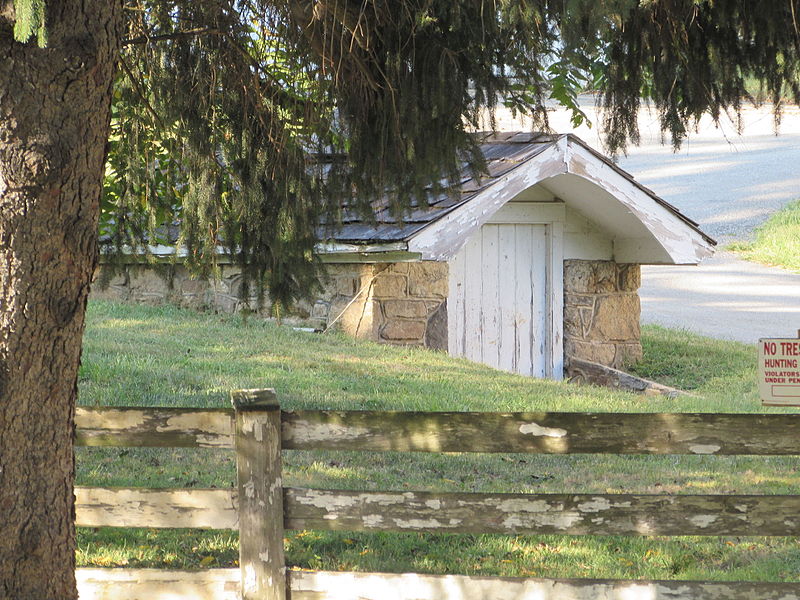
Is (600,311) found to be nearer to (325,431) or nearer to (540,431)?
(540,431)

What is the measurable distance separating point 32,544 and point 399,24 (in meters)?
3.10

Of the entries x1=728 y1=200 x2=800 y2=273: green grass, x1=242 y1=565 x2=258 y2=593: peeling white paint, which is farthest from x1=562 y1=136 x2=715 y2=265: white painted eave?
x1=728 y1=200 x2=800 y2=273: green grass

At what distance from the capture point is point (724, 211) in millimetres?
32281

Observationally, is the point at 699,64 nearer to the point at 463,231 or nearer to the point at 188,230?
the point at 188,230

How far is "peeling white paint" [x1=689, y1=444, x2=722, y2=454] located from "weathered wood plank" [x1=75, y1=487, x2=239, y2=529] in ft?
6.57

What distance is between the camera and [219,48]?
5.70 metres

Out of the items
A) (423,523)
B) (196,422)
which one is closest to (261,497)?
(196,422)

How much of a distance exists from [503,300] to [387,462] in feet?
19.3

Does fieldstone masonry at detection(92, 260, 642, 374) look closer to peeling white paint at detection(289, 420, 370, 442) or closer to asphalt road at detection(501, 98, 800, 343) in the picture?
asphalt road at detection(501, 98, 800, 343)

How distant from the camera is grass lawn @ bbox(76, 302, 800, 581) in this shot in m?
5.23

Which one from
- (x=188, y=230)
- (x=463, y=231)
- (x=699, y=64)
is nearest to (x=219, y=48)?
(x=188, y=230)

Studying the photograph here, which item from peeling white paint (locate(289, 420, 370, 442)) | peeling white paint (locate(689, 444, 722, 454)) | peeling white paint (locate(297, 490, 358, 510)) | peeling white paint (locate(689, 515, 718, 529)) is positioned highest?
peeling white paint (locate(289, 420, 370, 442))

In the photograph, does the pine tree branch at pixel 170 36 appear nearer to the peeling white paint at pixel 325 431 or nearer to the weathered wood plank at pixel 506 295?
the peeling white paint at pixel 325 431

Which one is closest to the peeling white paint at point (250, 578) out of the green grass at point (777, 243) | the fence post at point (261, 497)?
the fence post at point (261, 497)
